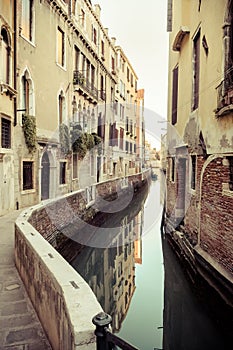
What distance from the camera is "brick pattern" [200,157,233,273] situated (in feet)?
17.1

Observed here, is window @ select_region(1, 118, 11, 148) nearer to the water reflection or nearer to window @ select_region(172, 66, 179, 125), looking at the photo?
the water reflection

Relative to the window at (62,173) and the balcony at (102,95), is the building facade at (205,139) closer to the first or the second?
the window at (62,173)

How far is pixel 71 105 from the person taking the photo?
13758 millimetres

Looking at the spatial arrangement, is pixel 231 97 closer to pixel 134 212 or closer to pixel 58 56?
pixel 58 56

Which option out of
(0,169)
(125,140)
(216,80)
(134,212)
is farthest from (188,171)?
(125,140)

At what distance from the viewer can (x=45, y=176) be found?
11852 mm

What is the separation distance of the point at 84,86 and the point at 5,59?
6.62 metres

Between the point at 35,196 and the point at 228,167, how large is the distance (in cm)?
688

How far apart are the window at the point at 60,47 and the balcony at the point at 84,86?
1359 millimetres

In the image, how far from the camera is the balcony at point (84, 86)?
14.1m

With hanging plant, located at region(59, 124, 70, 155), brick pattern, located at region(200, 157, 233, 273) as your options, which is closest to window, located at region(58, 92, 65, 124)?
hanging plant, located at region(59, 124, 70, 155)

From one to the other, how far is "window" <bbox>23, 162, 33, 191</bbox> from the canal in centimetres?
255

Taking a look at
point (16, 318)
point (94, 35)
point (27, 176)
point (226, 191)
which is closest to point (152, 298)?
point (226, 191)

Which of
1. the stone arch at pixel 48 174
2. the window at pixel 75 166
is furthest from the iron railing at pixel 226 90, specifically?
the window at pixel 75 166
